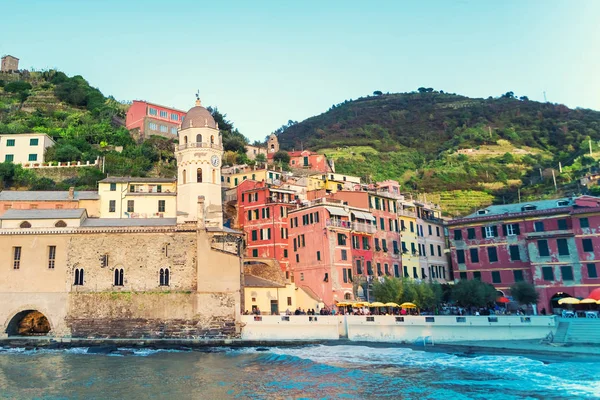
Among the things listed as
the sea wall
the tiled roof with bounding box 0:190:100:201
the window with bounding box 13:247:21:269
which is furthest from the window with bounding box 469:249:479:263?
the window with bounding box 13:247:21:269

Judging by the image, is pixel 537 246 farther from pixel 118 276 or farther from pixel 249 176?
pixel 118 276

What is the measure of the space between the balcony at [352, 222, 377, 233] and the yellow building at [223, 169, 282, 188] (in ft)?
44.8

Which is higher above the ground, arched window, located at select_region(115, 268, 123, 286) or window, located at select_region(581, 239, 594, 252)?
window, located at select_region(581, 239, 594, 252)

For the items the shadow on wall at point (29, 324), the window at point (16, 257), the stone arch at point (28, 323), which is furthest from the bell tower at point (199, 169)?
the shadow on wall at point (29, 324)

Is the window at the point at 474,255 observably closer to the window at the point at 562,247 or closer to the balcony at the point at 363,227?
the window at the point at 562,247

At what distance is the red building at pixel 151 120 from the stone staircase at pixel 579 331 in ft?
164

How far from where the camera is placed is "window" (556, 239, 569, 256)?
41.6 metres

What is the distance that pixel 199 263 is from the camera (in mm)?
36562

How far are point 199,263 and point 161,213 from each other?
10.7 metres

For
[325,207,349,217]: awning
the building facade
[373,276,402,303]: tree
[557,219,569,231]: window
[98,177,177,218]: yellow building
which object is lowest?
[373,276,402,303]: tree

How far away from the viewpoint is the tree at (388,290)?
38594mm

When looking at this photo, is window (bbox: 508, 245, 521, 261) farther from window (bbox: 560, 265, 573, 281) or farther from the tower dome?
the tower dome

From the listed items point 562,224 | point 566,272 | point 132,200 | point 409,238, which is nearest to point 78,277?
point 132,200

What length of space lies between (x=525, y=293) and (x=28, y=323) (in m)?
40.0
